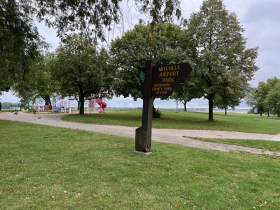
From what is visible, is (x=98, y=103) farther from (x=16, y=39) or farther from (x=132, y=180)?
(x=132, y=180)

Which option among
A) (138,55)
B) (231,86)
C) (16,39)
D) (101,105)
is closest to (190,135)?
(231,86)

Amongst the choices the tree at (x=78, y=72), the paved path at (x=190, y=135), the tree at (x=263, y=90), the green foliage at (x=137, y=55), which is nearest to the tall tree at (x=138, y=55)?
the green foliage at (x=137, y=55)

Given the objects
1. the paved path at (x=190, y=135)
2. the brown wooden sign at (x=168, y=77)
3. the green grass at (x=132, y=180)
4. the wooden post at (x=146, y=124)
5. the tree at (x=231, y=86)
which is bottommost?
the paved path at (x=190, y=135)

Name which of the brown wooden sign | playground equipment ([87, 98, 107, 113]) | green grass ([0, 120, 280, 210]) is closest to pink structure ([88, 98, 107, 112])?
playground equipment ([87, 98, 107, 113])

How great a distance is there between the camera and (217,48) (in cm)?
1891

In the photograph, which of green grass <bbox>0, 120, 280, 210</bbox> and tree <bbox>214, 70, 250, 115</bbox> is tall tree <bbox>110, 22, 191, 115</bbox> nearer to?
tree <bbox>214, 70, 250, 115</bbox>

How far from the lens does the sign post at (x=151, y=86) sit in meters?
6.18

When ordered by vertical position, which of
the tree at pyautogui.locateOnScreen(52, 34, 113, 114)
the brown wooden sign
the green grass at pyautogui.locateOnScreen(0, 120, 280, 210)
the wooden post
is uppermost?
the tree at pyautogui.locateOnScreen(52, 34, 113, 114)

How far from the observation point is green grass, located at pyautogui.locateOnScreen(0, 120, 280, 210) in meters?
3.34

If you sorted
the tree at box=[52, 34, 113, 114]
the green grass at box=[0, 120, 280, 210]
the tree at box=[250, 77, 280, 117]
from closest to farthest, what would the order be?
the green grass at box=[0, 120, 280, 210]
the tree at box=[52, 34, 113, 114]
the tree at box=[250, 77, 280, 117]

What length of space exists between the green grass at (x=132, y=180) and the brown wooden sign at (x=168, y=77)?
2.15m

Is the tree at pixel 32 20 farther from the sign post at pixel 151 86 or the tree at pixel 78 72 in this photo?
the tree at pixel 78 72

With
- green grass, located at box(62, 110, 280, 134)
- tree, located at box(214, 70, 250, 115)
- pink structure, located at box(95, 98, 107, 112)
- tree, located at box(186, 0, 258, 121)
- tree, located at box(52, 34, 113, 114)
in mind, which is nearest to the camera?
green grass, located at box(62, 110, 280, 134)

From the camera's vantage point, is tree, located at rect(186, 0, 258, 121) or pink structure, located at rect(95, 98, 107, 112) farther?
pink structure, located at rect(95, 98, 107, 112)
